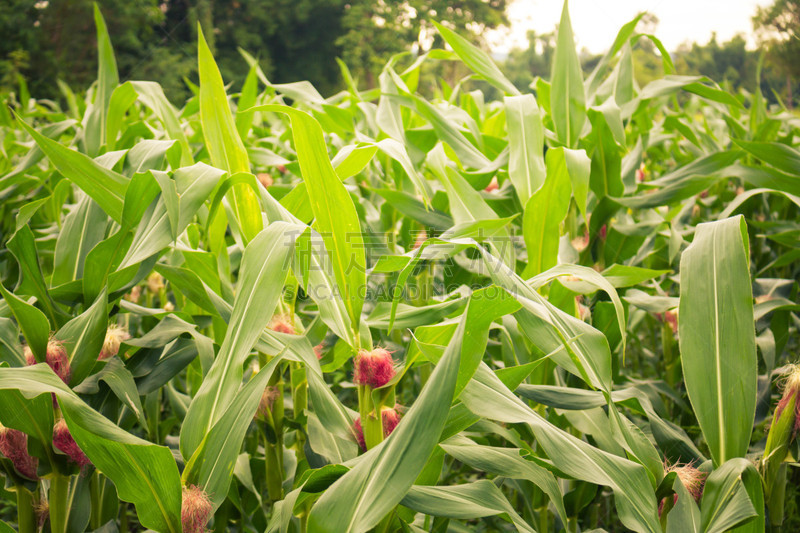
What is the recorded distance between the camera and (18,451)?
594mm

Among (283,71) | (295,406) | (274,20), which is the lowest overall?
(295,406)

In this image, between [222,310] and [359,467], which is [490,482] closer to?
[359,467]

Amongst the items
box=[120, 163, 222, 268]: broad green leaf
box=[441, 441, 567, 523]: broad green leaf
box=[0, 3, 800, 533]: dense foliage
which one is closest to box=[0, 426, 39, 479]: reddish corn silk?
box=[0, 3, 800, 533]: dense foliage

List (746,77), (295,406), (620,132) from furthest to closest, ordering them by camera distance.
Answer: (746,77) → (620,132) → (295,406)

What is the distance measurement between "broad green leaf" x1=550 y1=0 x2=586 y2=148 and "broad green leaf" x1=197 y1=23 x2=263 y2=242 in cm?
59

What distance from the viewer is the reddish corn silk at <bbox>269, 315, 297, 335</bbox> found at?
71 cm

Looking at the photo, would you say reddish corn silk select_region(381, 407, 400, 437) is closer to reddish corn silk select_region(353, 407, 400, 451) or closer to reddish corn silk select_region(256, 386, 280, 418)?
reddish corn silk select_region(353, 407, 400, 451)

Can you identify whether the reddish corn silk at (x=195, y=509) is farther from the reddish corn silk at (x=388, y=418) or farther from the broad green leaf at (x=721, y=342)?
the broad green leaf at (x=721, y=342)

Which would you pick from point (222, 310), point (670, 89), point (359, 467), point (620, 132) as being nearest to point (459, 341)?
point (359, 467)

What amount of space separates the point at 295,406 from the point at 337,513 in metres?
0.38

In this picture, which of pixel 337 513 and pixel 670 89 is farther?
pixel 670 89

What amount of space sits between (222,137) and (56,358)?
1.06 ft

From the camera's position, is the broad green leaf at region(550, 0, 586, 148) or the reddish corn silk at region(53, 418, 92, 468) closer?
the reddish corn silk at region(53, 418, 92, 468)

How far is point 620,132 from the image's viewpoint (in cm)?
94
